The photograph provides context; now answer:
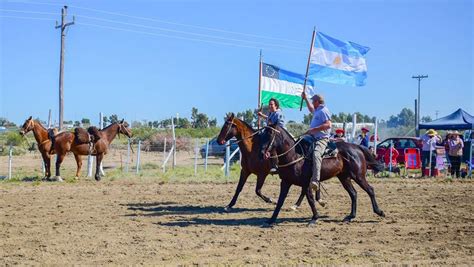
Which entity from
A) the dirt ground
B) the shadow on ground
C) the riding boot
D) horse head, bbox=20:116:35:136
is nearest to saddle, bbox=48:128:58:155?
horse head, bbox=20:116:35:136

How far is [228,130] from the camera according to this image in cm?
1091

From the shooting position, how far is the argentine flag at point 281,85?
18281 mm

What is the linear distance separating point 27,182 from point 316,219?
11.1m

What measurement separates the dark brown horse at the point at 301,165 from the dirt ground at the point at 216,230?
0.50 metres

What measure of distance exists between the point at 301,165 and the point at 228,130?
75.7 inches

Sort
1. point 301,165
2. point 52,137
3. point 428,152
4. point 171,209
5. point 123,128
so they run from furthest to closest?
1. point 428,152
2. point 123,128
3. point 52,137
4. point 171,209
5. point 301,165

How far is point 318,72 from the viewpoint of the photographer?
1449 centimetres

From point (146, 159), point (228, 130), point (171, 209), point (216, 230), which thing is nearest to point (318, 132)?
point (228, 130)

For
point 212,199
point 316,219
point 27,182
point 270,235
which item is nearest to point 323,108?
point 316,219

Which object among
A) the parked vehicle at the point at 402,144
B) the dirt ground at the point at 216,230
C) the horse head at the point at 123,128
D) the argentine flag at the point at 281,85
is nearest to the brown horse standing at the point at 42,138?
the horse head at the point at 123,128

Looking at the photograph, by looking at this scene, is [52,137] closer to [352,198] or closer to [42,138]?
[42,138]

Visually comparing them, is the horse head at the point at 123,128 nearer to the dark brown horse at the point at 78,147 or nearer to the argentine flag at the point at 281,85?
the dark brown horse at the point at 78,147

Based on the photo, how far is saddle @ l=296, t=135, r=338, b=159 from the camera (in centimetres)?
977

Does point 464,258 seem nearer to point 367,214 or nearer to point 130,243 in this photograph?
point 367,214
